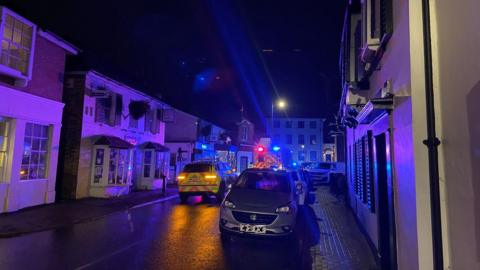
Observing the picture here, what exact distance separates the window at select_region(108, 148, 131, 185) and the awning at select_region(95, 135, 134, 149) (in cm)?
46

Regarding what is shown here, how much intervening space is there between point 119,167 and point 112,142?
1.90 m

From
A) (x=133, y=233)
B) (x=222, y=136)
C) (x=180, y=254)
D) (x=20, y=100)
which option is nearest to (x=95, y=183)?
(x=20, y=100)

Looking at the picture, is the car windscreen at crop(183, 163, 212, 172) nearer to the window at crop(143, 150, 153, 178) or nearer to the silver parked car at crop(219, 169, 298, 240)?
the silver parked car at crop(219, 169, 298, 240)

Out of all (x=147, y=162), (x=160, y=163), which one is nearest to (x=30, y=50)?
(x=147, y=162)

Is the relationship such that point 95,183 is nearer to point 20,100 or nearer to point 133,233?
point 20,100

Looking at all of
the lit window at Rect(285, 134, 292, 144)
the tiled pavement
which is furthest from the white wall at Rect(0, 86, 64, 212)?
A: the lit window at Rect(285, 134, 292, 144)

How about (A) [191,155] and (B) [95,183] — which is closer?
(B) [95,183]

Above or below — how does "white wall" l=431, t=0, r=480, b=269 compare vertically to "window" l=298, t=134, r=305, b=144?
below

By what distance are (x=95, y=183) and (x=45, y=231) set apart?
286 inches

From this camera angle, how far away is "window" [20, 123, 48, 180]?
504 inches

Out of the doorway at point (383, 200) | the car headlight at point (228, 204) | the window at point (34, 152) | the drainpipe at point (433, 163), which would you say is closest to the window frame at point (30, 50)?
the window at point (34, 152)

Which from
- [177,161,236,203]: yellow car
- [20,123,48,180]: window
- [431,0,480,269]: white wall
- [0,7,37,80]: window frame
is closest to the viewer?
[431,0,480,269]: white wall

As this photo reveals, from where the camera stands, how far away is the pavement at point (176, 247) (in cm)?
619

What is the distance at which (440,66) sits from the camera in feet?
10.0
